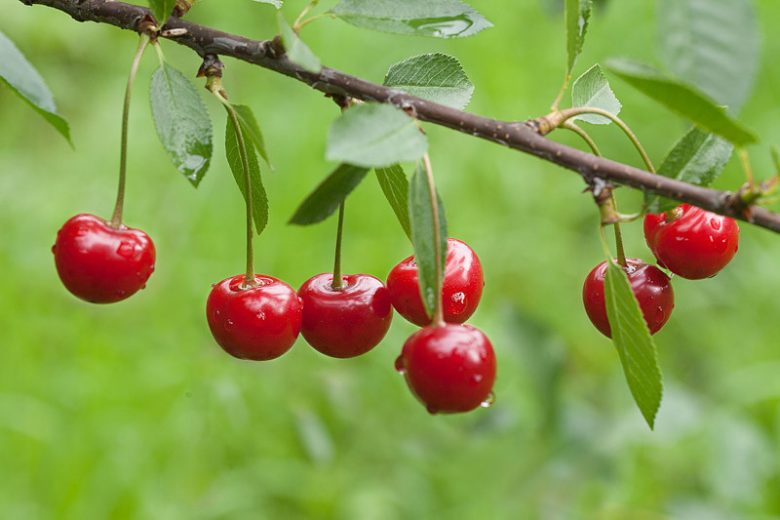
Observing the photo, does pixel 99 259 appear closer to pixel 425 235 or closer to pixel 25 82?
pixel 25 82

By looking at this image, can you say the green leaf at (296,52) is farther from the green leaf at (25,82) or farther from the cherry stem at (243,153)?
the green leaf at (25,82)

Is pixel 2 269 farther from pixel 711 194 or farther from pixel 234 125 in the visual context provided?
pixel 711 194

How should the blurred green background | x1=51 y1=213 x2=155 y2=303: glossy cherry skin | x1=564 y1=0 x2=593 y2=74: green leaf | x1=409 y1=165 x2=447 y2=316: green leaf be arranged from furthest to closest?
the blurred green background
x1=51 y1=213 x2=155 y2=303: glossy cherry skin
x1=564 y1=0 x2=593 y2=74: green leaf
x1=409 y1=165 x2=447 y2=316: green leaf

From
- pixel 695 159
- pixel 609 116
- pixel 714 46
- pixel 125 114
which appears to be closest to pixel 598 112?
pixel 609 116

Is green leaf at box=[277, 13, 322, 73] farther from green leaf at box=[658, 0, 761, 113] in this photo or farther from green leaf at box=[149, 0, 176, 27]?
green leaf at box=[658, 0, 761, 113]

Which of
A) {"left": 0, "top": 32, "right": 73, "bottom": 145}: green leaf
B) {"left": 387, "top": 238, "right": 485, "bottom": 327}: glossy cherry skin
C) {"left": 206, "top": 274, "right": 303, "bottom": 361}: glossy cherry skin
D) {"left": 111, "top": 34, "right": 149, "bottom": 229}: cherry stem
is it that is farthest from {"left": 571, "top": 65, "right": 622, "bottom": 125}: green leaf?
{"left": 0, "top": 32, "right": 73, "bottom": 145}: green leaf

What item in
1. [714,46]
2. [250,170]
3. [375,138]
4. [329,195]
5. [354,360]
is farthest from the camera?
[354,360]

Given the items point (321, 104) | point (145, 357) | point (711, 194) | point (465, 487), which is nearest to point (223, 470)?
point (145, 357)
